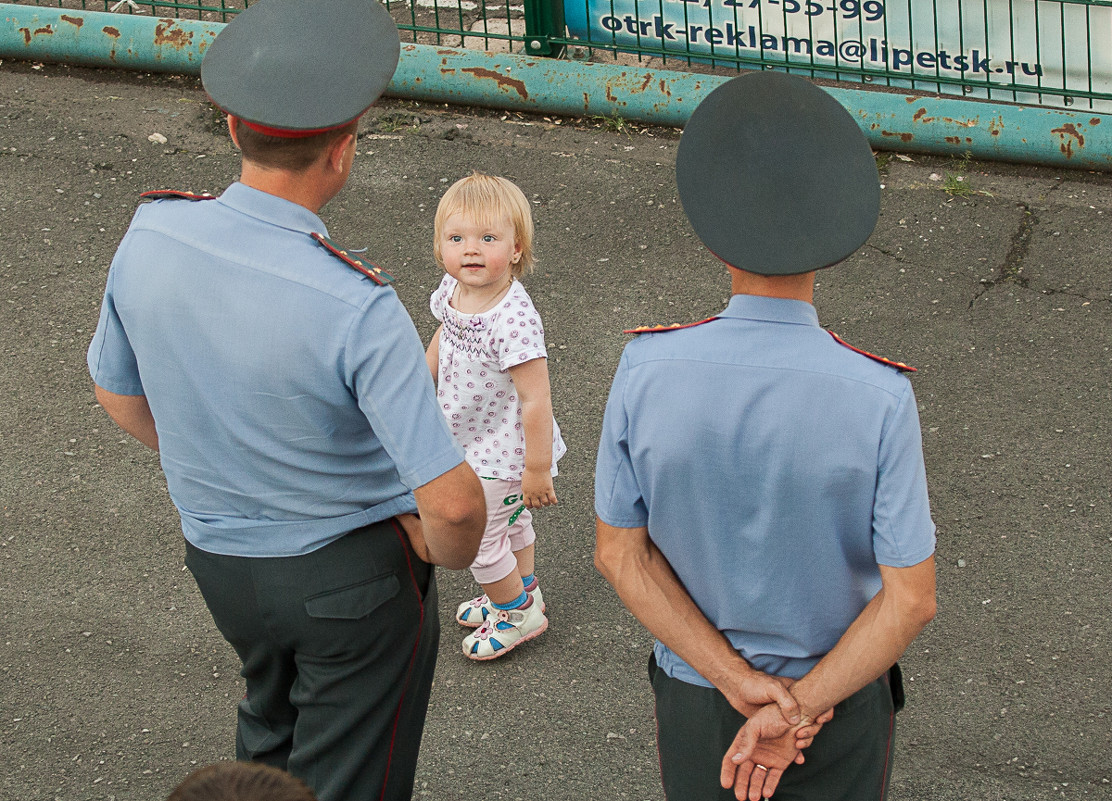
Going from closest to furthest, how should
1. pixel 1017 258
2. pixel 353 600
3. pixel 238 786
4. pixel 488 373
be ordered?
pixel 238 786
pixel 353 600
pixel 488 373
pixel 1017 258

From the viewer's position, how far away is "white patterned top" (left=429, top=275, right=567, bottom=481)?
3182 millimetres

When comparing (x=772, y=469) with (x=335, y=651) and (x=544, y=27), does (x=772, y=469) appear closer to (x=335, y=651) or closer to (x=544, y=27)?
(x=335, y=651)

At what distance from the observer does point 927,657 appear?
3.61m

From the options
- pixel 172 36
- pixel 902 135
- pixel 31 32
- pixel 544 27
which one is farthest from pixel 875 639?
pixel 31 32

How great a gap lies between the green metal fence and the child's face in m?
3.87

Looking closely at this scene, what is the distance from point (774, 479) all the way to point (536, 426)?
1.30 metres

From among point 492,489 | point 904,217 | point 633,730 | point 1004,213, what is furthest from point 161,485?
point 1004,213

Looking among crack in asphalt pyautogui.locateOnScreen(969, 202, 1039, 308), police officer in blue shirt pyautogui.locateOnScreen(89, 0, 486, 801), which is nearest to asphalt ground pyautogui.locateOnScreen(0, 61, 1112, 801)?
crack in asphalt pyautogui.locateOnScreen(969, 202, 1039, 308)

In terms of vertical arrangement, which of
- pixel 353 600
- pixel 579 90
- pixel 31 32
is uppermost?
pixel 31 32

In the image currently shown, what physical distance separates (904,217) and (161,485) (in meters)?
3.55

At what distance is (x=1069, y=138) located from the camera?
19.1 ft

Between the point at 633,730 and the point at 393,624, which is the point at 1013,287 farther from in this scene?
the point at 393,624

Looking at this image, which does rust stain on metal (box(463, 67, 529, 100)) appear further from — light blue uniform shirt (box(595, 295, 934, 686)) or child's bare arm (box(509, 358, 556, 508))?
light blue uniform shirt (box(595, 295, 934, 686))

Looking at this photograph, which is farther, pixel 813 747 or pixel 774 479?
pixel 813 747
